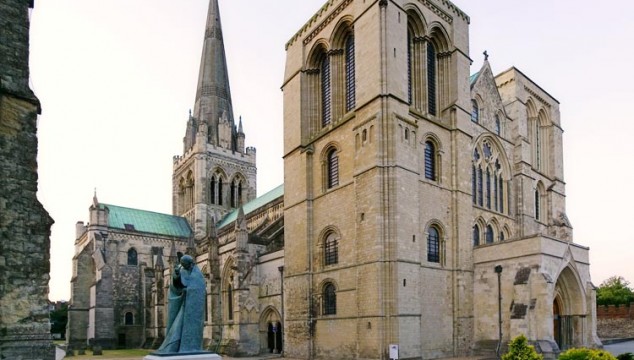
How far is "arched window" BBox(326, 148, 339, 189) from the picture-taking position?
29.7 meters

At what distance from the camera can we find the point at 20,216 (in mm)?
12859

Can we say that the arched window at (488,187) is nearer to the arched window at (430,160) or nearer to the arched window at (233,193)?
the arched window at (430,160)

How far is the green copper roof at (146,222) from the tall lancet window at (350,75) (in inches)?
1229

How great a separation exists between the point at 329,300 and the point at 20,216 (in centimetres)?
1820

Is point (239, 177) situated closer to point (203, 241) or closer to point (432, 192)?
point (203, 241)

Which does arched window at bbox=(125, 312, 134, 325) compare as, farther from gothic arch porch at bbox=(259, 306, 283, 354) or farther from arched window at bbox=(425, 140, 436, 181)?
arched window at bbox=(425, 140, 436, 181)

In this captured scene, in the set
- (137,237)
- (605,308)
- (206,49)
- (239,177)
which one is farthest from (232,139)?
(605,308)

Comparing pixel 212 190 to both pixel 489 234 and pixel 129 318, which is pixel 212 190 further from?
pixel 489 234

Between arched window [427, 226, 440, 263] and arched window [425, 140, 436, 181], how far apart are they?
2.67m

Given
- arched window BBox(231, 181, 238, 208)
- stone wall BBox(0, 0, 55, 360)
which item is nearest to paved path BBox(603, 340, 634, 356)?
stone wall BBox(0, 0, 55, 360)

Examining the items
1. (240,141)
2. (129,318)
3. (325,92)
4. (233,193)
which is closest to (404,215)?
(325,92)

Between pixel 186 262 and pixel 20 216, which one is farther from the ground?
pixel 20 216

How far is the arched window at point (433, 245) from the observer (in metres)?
27.4

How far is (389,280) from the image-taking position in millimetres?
24484
